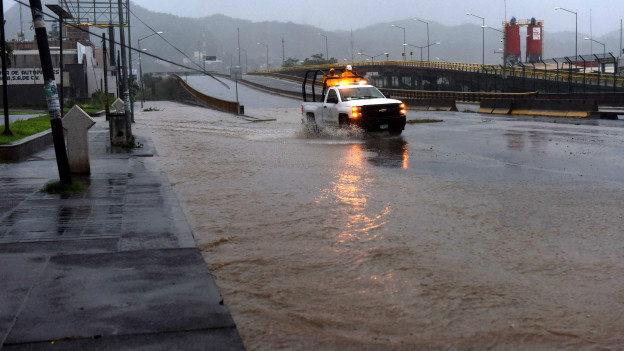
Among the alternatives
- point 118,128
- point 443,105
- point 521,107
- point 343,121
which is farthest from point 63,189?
point 443,105

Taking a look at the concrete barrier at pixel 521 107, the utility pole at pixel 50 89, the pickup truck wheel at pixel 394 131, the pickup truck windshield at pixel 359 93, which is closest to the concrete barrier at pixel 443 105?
the concrete barrier at pixel 521 107

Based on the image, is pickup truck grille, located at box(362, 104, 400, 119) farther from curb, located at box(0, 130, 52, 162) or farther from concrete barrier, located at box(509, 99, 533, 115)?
concrete barrier, located at box(509, 99, 533, 115)

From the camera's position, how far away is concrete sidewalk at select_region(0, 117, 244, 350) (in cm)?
475

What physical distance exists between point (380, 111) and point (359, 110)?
709mm

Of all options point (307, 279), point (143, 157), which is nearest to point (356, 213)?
point (307, 279)

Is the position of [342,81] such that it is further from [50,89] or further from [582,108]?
[50,89]

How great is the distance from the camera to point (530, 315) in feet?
17.8

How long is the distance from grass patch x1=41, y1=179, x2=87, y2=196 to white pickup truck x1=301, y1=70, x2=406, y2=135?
12.7 m

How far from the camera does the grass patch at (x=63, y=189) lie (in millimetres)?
11250

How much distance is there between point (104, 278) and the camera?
616 cm

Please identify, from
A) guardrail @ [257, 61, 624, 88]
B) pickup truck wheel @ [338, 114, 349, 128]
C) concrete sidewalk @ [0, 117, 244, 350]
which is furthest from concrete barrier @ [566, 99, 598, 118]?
concrete sidewalk @ [0, 117, 244, 350]

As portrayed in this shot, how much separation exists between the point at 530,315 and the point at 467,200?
5372 mm

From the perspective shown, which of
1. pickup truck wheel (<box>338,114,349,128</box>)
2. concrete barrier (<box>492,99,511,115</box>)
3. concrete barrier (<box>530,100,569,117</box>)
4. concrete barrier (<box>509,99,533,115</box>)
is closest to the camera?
pickup truck wheel (<box>338,114,349,128</box>)

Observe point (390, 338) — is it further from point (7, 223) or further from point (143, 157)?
point (143, 157)
